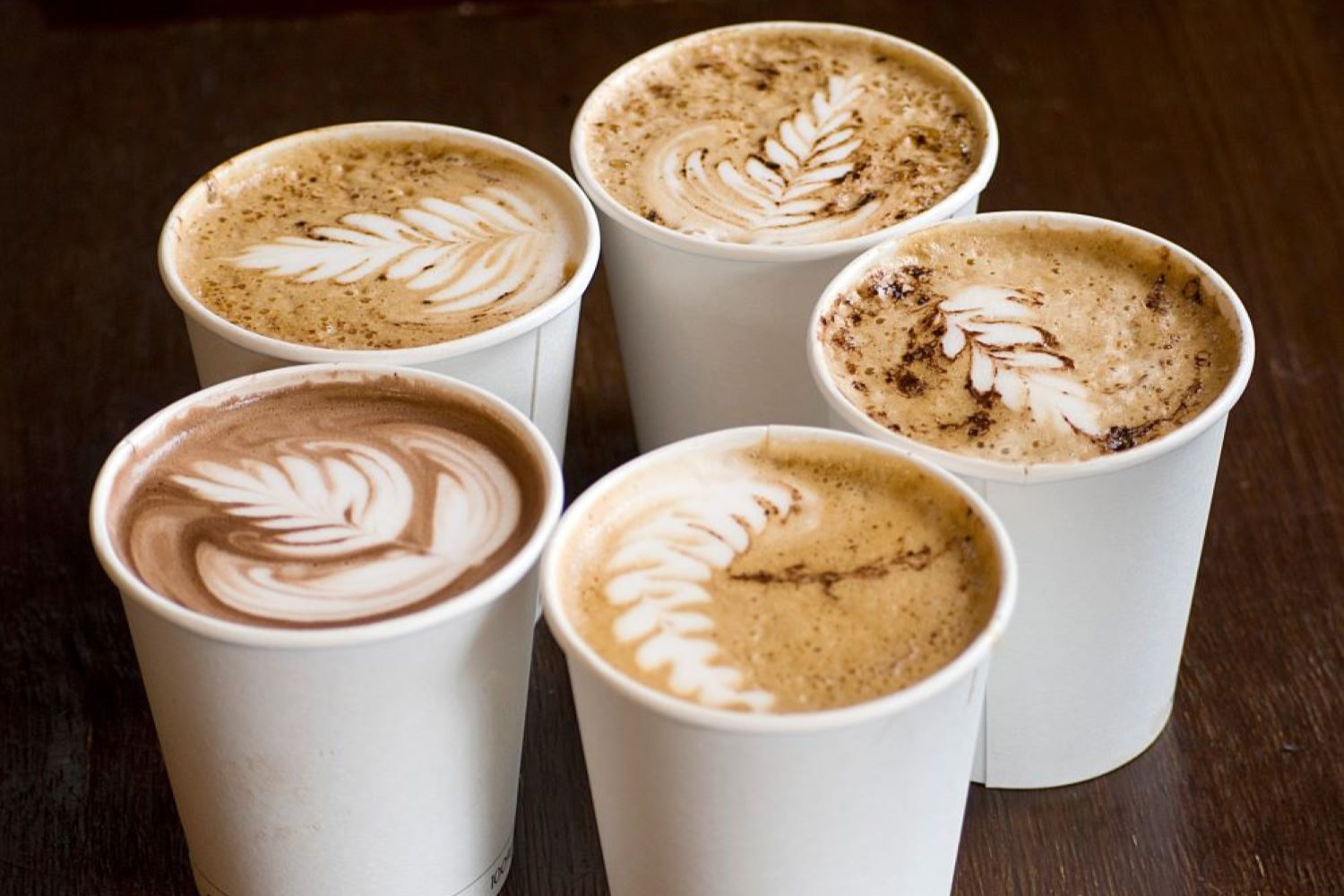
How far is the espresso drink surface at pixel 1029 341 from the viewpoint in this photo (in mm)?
1259

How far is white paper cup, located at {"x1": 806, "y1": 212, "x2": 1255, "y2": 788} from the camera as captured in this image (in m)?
1.21

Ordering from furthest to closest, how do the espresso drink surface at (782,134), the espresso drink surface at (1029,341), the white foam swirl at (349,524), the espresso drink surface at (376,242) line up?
the espresso drink surface at (782,134), the espresso drink surface at (376,242), the espresso drink surface at (1029,341), the white foam swirl at (349,524)

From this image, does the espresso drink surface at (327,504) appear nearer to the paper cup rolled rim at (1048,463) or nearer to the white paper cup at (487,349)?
the white paper cup at (487,349)

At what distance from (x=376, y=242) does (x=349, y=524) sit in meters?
0.36

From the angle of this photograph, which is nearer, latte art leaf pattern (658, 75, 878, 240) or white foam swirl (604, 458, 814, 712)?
white foam swirl (604, 458, 814, 712)

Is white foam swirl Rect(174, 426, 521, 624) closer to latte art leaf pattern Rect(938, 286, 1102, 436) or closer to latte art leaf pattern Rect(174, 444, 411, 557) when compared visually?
latte art leaf pattern Rect(174, 444, 411, 557)

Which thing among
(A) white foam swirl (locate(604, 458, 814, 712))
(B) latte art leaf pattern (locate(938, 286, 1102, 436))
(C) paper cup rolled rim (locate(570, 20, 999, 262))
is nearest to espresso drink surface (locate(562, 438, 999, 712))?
(A) white foam swirl (locate(604, 458, 814, 712))

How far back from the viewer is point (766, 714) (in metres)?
1.04

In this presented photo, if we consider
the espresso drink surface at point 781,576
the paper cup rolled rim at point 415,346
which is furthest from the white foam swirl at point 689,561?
the paper cup rolled rim at point 415,346

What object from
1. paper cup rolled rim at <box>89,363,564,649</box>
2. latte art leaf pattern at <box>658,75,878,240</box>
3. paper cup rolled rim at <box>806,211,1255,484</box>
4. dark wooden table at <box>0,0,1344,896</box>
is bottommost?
dark wooden table at <box>0,0,1344,896</box>

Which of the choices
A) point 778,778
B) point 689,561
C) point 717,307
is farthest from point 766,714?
point 717,307

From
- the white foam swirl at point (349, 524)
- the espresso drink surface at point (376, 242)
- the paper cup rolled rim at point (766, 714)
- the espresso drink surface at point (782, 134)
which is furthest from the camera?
the espresso drink surface at point (782, 134)

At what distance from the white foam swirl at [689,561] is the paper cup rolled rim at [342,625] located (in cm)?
6

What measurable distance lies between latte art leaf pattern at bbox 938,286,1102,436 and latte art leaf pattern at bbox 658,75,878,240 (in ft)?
0.55
